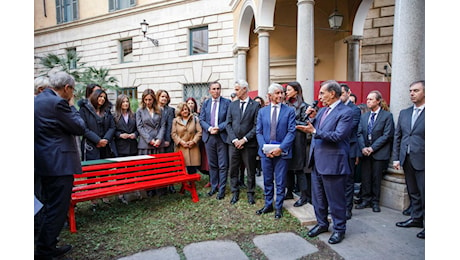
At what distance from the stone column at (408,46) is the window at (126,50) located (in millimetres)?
14309

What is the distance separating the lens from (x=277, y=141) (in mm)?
3869

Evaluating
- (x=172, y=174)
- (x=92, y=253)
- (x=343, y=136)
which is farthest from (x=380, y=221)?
(x=92, y=253)

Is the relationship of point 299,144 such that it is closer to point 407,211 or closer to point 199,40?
point 407,211

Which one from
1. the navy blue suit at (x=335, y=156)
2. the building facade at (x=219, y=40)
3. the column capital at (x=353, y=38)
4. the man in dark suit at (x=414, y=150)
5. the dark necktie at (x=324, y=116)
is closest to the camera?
the navy blue suit at (x=335, y=156)

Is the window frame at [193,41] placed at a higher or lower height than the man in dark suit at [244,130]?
higher

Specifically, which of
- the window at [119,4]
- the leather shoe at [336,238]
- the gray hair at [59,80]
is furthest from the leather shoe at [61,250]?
the window at [119,4]

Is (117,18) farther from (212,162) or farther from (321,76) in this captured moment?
(212,162)

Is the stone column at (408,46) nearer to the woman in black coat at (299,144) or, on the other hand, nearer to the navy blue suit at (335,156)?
the woman in black coat at (299,144)

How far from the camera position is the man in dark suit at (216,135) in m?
4.73

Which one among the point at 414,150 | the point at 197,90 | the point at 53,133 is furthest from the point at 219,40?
the point at 53,133

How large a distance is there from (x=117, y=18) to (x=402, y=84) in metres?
15.6

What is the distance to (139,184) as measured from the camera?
4012mm

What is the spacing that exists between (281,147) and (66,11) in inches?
767

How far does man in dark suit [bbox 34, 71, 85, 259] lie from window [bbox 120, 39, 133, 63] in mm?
13828
